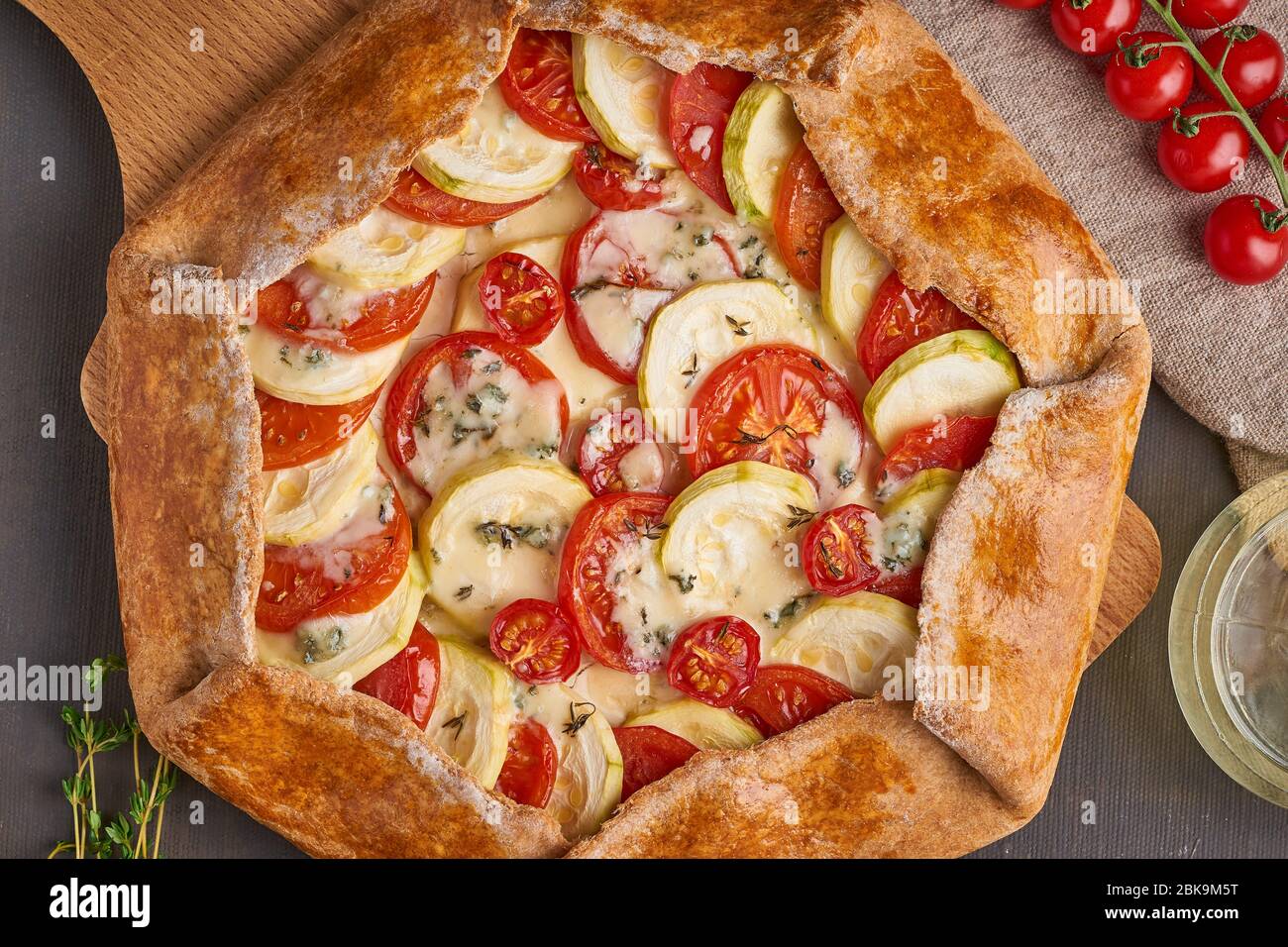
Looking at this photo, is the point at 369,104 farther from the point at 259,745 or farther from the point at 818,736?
the point at 818,736

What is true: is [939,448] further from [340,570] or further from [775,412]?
[340,570]

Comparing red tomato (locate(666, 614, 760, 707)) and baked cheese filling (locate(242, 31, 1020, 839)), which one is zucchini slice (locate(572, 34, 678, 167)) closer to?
baked cheese filling (locate(242, 31, 1020, 839))

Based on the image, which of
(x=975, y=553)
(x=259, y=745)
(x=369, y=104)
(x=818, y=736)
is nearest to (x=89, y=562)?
(x=259, y=745)

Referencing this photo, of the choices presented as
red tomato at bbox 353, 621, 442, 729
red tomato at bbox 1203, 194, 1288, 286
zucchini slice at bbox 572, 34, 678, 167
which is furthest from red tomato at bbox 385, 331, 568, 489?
red tomato at bbox 1203, 194, 1288, 286

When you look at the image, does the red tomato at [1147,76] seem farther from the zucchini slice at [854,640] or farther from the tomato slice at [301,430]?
the tomato slice at [301,430]

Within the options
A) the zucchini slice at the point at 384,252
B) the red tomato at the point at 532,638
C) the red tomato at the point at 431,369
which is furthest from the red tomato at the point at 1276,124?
the red tomato at the point at 532,638
